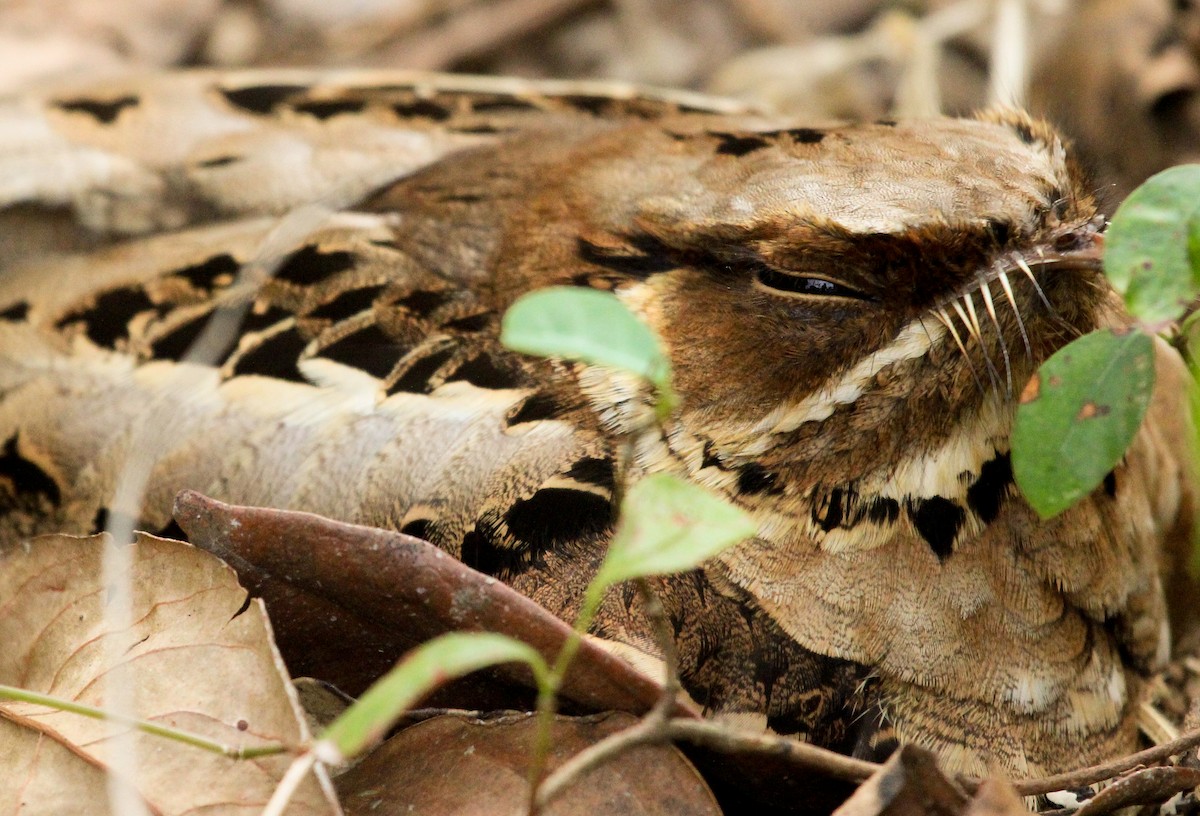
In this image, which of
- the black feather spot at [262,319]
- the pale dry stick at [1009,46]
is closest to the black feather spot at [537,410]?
the black feather spot at [262,319]

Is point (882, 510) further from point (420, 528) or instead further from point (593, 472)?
point (420, 528)

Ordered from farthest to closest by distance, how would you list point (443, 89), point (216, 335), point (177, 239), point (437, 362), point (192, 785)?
point (443, 89) < point (177, 239) < point (216, 335) < point (437, 362) < point (192, 785)

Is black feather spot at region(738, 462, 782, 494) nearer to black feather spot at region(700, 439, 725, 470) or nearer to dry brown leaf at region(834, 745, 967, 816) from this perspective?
black feather spot at region(700, 439, 725, 470)

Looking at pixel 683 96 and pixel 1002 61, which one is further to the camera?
pixel 1002 61

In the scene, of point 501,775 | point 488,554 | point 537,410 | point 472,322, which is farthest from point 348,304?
point 501,775

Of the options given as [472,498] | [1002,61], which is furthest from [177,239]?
[1002,61]

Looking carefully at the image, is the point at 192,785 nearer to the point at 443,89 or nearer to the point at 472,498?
the point at 472,498
